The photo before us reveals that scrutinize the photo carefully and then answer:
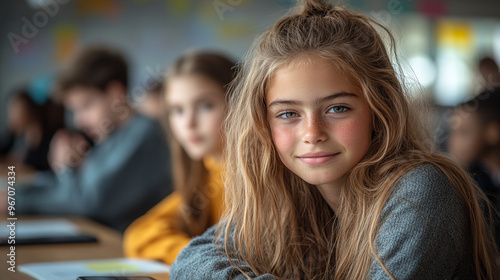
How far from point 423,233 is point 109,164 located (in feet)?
5.59

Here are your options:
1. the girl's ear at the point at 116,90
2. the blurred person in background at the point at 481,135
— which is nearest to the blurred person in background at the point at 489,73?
the blurred person in background at the point at 481,135

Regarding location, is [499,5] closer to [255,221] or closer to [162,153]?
[162,153]

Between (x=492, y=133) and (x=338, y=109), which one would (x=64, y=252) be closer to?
(x=338, y=109)

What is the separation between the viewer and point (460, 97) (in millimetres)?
4930

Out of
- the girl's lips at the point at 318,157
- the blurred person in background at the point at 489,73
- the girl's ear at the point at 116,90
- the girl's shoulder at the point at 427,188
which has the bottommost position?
the girl's shoulder at the point at 427,188

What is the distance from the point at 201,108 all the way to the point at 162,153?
71cm

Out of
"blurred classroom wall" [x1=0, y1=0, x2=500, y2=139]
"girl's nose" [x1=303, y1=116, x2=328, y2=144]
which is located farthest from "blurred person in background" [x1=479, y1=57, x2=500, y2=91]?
"girl's nose" [x1=303, y1=116, x2=328, y2=144]

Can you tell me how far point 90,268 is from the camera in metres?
1.16

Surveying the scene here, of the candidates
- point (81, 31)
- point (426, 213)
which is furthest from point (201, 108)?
point (81, 31)

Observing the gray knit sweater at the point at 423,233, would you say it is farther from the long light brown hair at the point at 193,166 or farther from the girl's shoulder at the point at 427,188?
the long light brown hair at the point at 193,166

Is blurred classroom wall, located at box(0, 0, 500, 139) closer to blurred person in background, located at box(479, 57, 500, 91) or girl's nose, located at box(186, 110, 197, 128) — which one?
blurred person in background, located at box(479, 57, 500, 91)

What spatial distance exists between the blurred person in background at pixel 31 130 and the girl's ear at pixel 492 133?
2.62 meters

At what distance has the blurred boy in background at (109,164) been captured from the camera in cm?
227

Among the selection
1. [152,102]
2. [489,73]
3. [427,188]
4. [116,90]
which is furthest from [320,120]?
[489,73]
